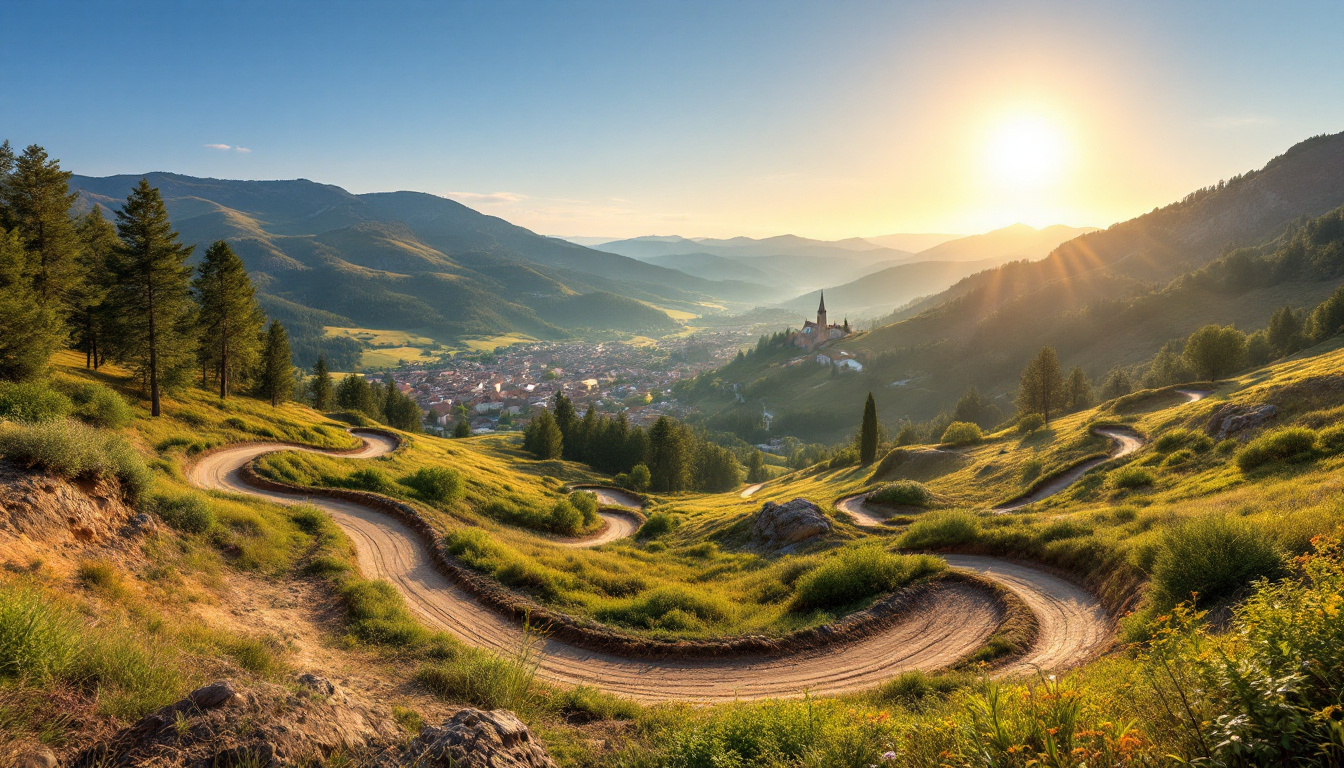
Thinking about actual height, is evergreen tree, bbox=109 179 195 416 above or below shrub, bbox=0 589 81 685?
above

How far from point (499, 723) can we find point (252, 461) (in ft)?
96.5

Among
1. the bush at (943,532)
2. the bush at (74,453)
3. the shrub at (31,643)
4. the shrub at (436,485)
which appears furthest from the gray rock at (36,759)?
the shrub at (436,485)

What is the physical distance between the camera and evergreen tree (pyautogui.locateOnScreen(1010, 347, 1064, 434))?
177 ft

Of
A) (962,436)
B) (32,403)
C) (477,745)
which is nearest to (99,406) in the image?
(32,403)

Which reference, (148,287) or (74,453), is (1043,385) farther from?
(148,287)

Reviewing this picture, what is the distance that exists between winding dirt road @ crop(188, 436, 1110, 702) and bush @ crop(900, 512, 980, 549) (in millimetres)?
2472

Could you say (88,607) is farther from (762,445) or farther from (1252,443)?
(762,445)

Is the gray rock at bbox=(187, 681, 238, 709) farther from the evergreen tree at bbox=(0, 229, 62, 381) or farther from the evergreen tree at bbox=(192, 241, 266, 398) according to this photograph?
the evergreen tree at bbox=(192, 241, 266, 398)

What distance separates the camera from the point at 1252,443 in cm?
2106

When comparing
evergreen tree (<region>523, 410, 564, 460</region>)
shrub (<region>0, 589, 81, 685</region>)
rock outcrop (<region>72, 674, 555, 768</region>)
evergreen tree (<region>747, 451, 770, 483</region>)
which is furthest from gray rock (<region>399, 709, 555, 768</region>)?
evergreen tree (<region>747, 451, 770, 483</region>)

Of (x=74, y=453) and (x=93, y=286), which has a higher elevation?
(x=93, y=286)

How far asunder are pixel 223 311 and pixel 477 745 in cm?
4643

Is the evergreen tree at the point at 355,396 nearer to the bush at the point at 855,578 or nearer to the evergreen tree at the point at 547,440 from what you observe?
the evergreen tree at the point at 547,440

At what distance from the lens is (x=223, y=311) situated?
39562 millimetres
